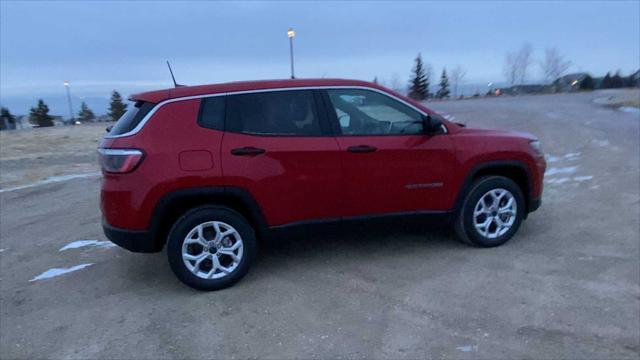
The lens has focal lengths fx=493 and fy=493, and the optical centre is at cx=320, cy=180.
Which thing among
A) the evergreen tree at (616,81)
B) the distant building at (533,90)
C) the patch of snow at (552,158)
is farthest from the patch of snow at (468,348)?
the evergreen tree at (616,81)

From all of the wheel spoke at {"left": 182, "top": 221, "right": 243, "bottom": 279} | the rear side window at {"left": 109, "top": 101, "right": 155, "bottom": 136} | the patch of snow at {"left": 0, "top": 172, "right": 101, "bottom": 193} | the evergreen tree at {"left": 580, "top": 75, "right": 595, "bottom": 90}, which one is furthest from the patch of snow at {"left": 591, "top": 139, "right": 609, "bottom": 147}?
the evergreen tree at {"left": 580, "top": 75, "right": 595, "bottom": 90}

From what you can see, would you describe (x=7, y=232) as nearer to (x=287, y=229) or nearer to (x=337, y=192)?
(x=287, y=229)

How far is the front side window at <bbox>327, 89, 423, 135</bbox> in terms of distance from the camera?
471 cm

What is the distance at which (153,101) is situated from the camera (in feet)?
14.2

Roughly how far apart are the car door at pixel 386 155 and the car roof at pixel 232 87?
129 mm

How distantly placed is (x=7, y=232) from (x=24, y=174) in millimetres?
5173

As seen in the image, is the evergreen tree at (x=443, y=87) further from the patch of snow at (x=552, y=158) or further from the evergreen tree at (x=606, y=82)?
the patch of snow at (x=552, y=158)

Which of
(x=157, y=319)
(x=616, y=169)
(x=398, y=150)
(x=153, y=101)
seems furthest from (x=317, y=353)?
(x=616, y=169)

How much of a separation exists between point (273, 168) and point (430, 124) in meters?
1.61

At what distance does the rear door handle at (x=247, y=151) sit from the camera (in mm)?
4301

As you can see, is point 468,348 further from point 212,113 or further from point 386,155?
point 212,113

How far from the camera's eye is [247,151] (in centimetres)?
433

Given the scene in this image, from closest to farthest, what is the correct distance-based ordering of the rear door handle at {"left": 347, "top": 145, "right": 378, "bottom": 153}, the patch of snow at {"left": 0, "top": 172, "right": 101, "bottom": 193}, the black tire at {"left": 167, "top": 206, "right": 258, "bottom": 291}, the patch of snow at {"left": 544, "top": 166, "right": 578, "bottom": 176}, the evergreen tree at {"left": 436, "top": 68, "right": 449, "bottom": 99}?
the black tire at {"left": 167, "top": 206, "right": 258, "bottom": 291} → the rear door handle at {"left": 347, "top": 145, "right": 378, "bottom": 153} → the patch of snow at {"left": 544, "top": 166, "right": 578, "bottom": 176} → the patch of snow at {"left": 0, "top": 172, "right": 101, "bottom": 193} → the evergreen tree at {"left": 436, "top": 68, "right": 449, "bottom": 99}

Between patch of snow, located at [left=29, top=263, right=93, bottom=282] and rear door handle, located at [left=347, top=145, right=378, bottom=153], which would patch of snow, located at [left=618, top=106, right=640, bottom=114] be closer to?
rear door handle, located at [left=347, top=145, right=378, bottom=153]
